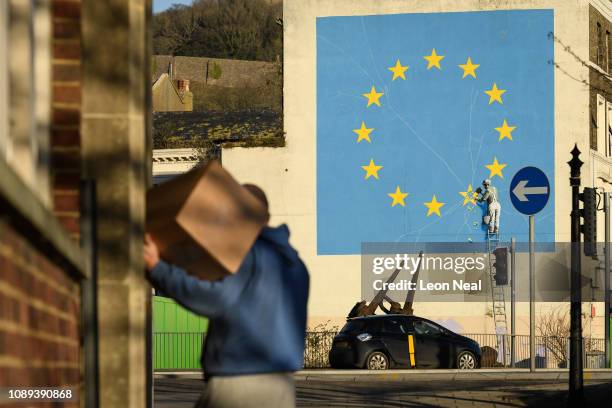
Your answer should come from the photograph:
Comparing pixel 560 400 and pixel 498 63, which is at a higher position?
pixel 498 63

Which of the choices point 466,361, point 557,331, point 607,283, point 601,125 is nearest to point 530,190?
point 466,361

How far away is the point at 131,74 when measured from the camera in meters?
5.48

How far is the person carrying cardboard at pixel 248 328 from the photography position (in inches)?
203

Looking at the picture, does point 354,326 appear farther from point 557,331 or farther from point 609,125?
point 609,125

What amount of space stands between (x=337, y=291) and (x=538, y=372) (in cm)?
1398

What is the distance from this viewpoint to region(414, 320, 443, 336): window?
30984 mm

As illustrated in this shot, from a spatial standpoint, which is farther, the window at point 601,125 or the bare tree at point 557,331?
the window at point 601,125

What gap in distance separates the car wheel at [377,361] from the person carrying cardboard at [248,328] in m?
25.3

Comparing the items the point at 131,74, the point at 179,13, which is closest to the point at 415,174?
the point at 131,74

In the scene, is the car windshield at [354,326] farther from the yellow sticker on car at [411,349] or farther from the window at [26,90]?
the window at [26,90]

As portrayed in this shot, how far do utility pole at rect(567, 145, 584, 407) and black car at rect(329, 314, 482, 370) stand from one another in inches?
458

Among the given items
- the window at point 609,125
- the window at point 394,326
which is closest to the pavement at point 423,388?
the window at point 394,326

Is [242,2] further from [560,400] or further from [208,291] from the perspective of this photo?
[208,291]

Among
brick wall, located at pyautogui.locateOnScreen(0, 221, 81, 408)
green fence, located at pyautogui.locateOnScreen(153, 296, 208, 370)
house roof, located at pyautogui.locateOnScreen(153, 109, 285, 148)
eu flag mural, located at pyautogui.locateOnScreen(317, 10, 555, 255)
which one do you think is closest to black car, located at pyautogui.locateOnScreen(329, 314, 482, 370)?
green fence, located at pyautogui.locateOnScreen(153, 296, 208, 370)
